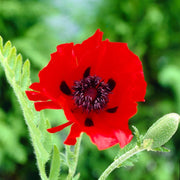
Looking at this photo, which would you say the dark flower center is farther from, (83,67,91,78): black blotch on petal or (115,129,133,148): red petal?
(115,129,133,148): red petal

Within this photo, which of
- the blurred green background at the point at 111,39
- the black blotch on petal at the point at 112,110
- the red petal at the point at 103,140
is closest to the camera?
the red petal at the point at 103,140

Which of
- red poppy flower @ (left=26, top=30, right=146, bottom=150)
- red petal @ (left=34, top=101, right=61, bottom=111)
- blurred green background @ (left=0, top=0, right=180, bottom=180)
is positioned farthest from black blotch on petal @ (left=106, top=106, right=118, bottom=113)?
blurred green background @ (left=0, top=0, right=180, bottom=180)

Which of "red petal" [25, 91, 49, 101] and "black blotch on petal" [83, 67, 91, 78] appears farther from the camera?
"black blotch on petal" [83, 67, 91, 78]

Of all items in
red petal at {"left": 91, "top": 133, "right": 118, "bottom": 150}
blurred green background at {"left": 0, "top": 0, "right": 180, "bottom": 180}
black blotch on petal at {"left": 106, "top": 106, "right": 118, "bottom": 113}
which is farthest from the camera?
blurred green background at {"left": 0, "top": 0, "right": 180, "bottom": 180}

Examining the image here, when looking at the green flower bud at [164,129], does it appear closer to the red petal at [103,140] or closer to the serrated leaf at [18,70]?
the red petal at [103,140]

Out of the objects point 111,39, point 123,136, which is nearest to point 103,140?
point 123,136

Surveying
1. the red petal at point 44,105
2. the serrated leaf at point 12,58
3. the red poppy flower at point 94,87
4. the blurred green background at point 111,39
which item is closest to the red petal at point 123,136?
the red poppy flower at point 94,87

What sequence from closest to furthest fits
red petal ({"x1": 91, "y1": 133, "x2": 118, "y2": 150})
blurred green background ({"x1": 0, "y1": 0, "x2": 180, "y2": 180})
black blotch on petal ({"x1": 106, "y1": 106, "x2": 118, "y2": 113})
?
red petal ({"x1": 91, "y1": 133, "x2": 118, "y2": 150}) → black blotch on petal ({"x1": 106, "y1": 106, "x2": 118, "y2": 113}) → blurred green background ({"x1": 0, "y1": 0, "x2": 180, "y2": 180})

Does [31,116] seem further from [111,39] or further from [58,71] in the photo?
[111,39]
